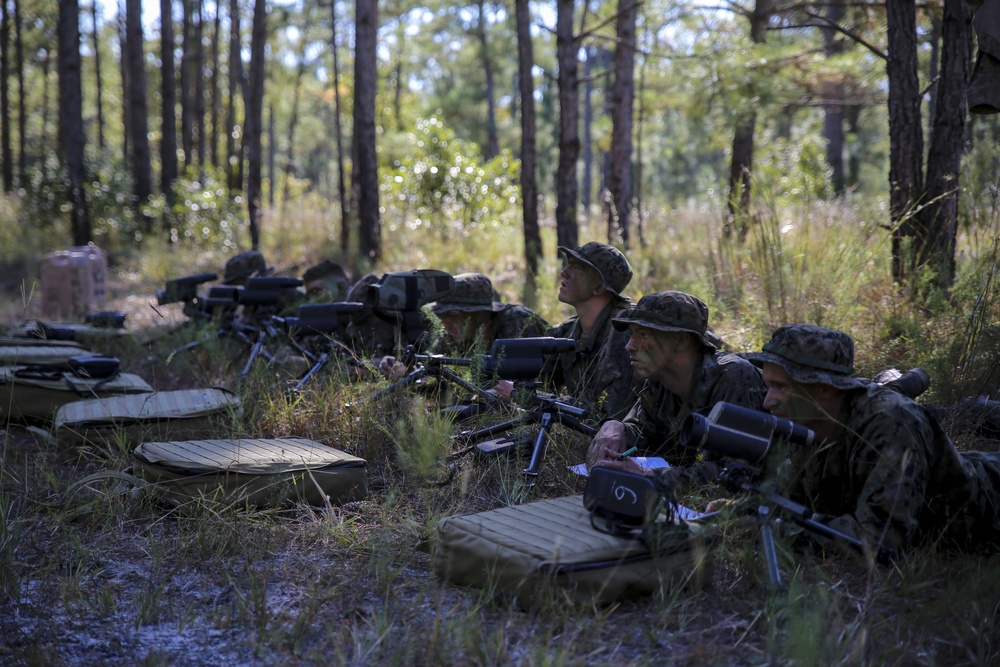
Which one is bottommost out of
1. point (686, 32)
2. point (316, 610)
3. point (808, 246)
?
point (316, 610)

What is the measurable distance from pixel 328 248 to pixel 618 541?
10569 mm

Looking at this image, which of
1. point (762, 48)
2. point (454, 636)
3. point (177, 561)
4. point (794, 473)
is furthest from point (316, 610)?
point (762, 48)

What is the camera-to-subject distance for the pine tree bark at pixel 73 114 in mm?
13328

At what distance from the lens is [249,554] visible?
3406 millimetres

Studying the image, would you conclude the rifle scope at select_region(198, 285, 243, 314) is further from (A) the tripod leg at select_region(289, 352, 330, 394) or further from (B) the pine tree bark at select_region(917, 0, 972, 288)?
(B) the pine tree bark at select_region(917, 0, 972, 288)

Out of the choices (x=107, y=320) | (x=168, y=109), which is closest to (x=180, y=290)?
(x=107, y=320)

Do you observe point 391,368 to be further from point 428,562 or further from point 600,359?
point 428,562

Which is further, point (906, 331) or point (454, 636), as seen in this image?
point (906, 331)

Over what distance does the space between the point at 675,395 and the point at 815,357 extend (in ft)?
3.01

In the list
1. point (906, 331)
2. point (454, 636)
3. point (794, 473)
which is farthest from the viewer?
point (906, 331)

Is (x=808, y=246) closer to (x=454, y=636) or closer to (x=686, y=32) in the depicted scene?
(x=454, y=636)

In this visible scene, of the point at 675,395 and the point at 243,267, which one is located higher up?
the point at 243,267

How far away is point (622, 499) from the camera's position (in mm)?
2770

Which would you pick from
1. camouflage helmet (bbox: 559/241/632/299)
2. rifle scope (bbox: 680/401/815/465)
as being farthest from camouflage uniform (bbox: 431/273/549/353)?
rifle scope (bbox: 680/401/815/465)
